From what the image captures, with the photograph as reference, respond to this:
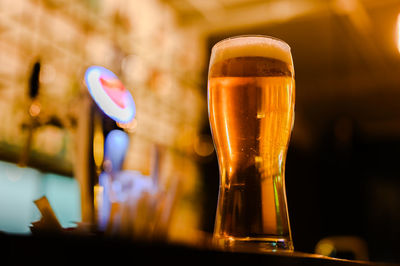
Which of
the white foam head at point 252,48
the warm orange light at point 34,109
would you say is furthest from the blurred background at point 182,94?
the white foam head at point 252,48

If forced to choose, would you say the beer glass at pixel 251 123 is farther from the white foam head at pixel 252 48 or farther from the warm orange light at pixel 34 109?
the warm orange light at pixel 34 109

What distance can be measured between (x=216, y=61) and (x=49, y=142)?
1699mm

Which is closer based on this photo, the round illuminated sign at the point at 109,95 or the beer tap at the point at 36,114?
the round illuminated sign at the point at 109,95

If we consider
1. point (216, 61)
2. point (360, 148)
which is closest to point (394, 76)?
point (360, 148)

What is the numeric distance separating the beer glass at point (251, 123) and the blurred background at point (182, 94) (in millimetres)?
78

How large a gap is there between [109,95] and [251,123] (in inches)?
12.6

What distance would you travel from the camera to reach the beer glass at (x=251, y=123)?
46 cm

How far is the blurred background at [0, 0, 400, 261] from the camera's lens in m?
1.85

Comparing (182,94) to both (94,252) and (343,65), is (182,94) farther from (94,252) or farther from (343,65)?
(94,252)

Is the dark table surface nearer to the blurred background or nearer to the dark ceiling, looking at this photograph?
the blurred background

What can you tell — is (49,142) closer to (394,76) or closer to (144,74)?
(144,74)

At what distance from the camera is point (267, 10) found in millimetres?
3324

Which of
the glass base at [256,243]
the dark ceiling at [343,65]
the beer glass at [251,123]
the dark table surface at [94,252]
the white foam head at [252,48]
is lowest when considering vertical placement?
the glass base at [256,243]

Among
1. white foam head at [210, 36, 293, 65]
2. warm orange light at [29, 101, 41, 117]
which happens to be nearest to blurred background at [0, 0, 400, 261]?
warm orange light at [29, 101, 41, 117]
